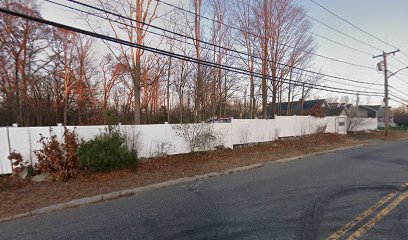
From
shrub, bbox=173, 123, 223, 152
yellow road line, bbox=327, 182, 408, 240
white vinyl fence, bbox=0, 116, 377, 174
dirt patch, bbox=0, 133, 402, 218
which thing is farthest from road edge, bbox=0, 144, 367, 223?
yellow road line, bbox=327, 182, 408, 240

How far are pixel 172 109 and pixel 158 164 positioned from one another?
24336 mm

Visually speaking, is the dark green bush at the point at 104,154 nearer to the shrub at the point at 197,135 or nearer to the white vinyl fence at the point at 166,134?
the white vinyl fence at the point at 166,134

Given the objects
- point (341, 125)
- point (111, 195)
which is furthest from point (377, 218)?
point (341, 125)

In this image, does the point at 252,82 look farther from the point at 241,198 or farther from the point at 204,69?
the point at 241,198

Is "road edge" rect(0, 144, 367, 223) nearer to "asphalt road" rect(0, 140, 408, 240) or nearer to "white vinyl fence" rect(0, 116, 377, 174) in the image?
"asphalt road" rect(0, 140, 408, 240)

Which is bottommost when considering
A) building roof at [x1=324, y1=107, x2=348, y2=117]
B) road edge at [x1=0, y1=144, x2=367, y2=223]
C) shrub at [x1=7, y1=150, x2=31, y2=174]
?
road edge at [x1=0, y1=144, x2=367, y2=223]

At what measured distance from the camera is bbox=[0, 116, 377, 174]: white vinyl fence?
24.8 ft

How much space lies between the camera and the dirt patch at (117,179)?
18.4ft

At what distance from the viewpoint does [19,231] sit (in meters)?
4.10

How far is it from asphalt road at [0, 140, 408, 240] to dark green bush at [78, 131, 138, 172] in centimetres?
236

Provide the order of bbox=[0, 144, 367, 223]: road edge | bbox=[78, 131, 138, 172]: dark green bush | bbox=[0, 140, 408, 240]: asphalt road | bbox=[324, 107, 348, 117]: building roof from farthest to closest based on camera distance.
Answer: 1. bbox=[324, 107, 348, 117]: building roof
2. bbox=[78, 131, 138, 172]: dark green bush
3. bbox=[0, 144, 367, 223]: road edge
4. bbox=[0, 140, 408, 240]: asphalt road

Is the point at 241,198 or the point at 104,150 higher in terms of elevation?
the point at 104,150

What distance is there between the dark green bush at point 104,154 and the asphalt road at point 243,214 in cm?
236

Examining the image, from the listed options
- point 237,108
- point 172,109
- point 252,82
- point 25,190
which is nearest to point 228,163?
point 25,190
